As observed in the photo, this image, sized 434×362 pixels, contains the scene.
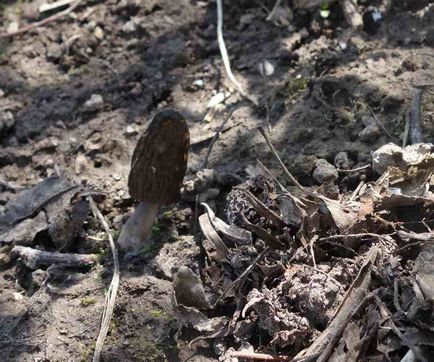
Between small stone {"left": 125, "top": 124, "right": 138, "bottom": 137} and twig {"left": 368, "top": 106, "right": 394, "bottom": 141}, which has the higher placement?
twig {"left": 368, "top": 106, "right": 394, "bottom": 141}

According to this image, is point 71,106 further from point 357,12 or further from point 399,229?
point 399,229

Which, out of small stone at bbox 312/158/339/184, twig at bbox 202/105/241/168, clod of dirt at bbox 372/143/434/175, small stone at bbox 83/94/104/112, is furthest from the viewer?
small stone at bbox 83/94/104/112

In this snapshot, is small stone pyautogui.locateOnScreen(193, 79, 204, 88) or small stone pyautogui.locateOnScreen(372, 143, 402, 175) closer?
small stone pyautogui.locateOnScreen(372, 143, 402, 175)

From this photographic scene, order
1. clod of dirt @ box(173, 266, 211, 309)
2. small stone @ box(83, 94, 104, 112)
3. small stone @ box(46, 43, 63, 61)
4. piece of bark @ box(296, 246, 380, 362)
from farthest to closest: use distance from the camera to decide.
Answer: small stone @ box(46, 43, 63, 61)
small stone @ box(83, 94, 104, 112)
clod of dirt @ box(173, 266, 211, 309)
piece of bark @ box(296, 246, 380, 362)

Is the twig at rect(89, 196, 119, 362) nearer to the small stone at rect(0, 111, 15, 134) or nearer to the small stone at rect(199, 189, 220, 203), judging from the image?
the small stone at rect(199, 189, 220, 203)

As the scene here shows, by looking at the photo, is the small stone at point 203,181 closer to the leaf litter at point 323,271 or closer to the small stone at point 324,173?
the leaf litter at point 323,271

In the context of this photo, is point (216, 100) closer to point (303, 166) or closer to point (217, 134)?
point (217, 134)

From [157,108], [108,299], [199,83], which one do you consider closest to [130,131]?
[157,108]

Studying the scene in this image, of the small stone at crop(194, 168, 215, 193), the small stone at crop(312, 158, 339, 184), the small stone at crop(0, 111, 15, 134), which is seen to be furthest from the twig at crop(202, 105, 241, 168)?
the small stone at crop(0, 111, 15, 134)
